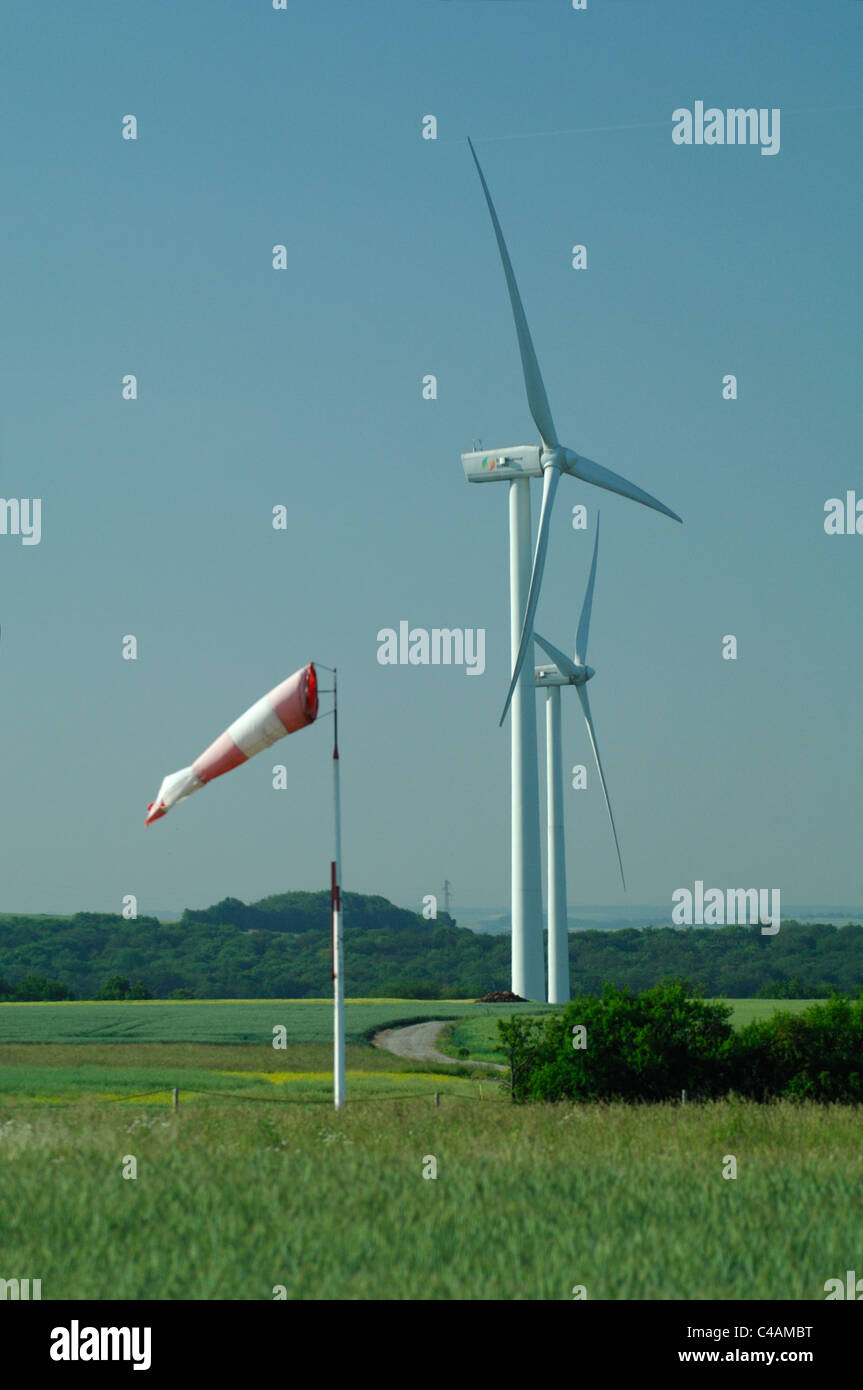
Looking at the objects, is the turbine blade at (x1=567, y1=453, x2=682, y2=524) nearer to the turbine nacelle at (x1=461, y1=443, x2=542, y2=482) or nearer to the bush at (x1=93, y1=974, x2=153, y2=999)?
the turbine nacelle at (x1=461, y1=443, x2=542, y2=482)

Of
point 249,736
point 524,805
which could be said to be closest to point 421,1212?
point 249,736

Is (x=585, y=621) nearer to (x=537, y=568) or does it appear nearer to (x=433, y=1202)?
(x=537, y=568)

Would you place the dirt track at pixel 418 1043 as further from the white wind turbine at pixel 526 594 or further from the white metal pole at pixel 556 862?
the white metal pole at pixel 556 862

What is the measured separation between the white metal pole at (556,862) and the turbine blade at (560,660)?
2.06 meters

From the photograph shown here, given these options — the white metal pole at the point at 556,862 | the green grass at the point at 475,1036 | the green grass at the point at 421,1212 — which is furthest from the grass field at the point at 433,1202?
the white metal pole at the point at 556,862

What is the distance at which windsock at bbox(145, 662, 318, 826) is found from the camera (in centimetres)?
2986

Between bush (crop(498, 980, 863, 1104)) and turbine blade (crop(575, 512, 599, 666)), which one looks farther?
turbine blade (crop(575, 512, 599, 666))

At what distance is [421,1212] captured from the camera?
16484 mm

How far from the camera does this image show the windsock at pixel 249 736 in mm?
29859

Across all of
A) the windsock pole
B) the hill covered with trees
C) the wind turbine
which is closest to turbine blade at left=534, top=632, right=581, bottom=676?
the wind turbine

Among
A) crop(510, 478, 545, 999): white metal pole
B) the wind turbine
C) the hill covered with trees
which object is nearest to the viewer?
crop(510, 478, 545, 999): white metal pole

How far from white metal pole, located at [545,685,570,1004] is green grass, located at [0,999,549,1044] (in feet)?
18.5
